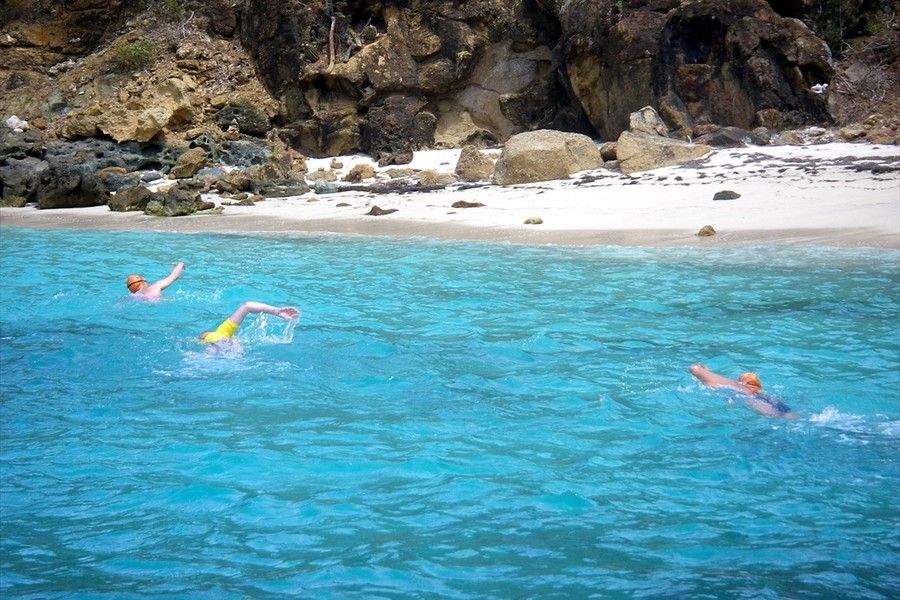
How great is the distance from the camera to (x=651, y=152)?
17.7m

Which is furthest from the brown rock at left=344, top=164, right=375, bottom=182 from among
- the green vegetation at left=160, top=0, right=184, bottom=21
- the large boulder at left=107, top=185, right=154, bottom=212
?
the green vegetation at left=160, top=0, right=184, bottom=21

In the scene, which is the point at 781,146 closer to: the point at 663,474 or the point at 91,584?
the point at 663,474

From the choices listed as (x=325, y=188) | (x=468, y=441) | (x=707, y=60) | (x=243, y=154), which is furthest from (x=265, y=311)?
(x=243, y=154)

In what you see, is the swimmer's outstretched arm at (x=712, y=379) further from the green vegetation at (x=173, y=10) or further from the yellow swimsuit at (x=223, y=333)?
the green vegetation at (x=173, y=10)

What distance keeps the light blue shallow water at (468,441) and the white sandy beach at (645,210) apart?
2123mm

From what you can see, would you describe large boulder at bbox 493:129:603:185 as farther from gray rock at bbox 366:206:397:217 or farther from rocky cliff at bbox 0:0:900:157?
rocky cliff at bbox 0:0:900:157

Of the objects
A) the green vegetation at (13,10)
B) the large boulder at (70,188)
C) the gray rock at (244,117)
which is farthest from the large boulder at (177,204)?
the green vegetation at (13,10)

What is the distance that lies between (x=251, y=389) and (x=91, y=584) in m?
2.99

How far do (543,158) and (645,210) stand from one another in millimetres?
4168

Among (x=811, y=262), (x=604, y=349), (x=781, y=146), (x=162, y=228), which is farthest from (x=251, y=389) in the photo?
(x=781, y=146)

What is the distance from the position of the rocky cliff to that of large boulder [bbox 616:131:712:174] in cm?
176

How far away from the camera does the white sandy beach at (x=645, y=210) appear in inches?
484

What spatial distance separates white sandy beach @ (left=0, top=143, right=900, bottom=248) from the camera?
484 inches

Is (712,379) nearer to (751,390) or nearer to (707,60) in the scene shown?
(751,390)
